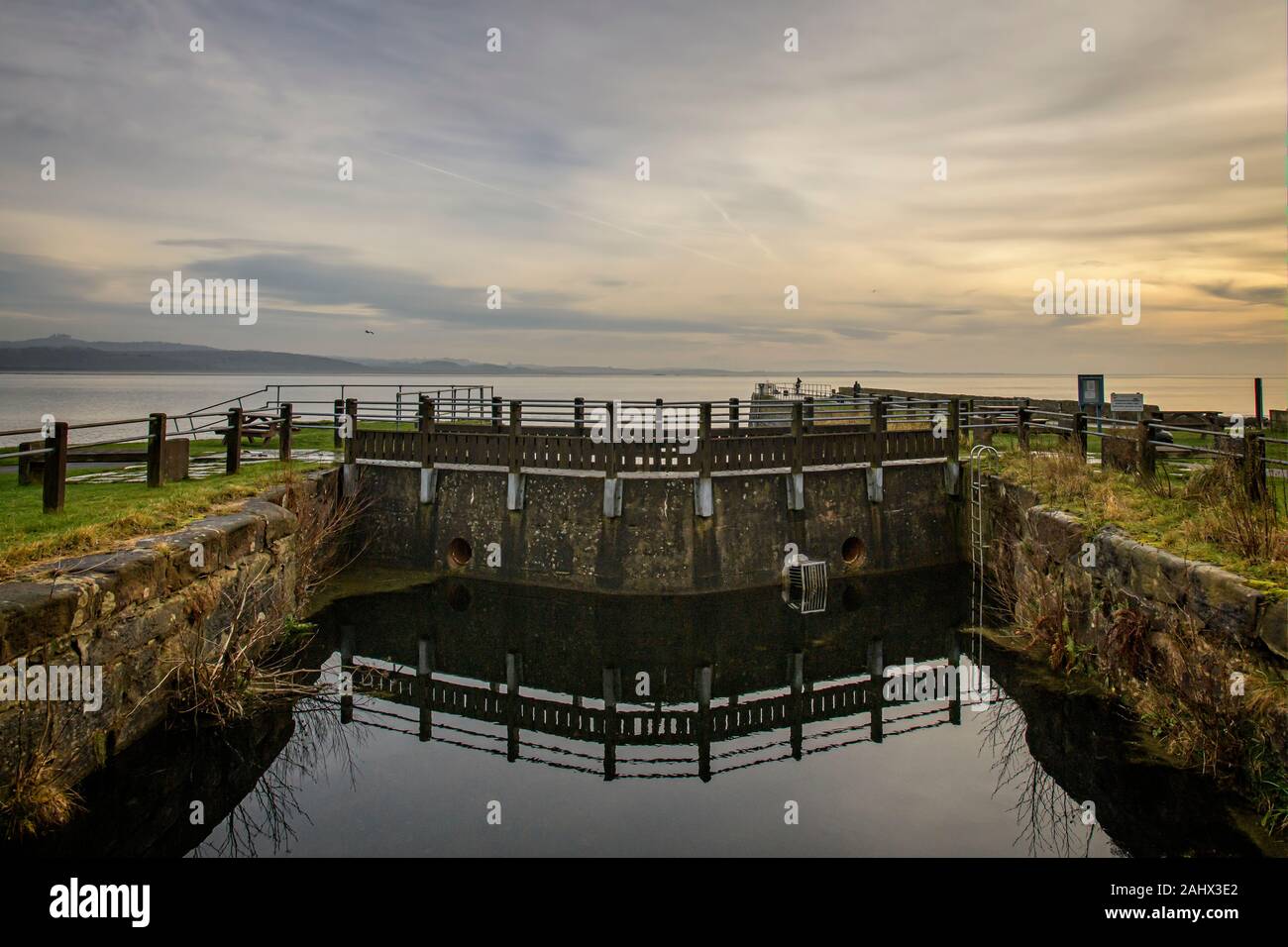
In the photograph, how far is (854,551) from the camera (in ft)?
61.4

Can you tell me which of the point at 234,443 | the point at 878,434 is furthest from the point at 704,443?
the point at 234,443

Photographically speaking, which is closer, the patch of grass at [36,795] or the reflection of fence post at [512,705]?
the patch of grass at [36,795]

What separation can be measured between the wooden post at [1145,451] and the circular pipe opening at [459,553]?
13.0m

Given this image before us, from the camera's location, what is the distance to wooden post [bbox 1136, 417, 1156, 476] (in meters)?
13.6

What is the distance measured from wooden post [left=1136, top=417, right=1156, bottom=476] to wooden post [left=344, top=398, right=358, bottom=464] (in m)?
15.7

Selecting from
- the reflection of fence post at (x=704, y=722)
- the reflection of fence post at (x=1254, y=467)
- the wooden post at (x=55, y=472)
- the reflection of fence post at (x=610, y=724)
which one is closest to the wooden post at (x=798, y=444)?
the reflection of fence post at (x=704, y=722)

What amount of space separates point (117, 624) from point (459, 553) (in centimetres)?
968

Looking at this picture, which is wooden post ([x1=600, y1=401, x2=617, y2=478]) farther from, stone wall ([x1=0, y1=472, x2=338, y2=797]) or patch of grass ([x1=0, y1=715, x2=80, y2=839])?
patch of grass ([x1=0, y1=715, x2=80, y2=839])

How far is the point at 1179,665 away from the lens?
Answer: 9.12 m

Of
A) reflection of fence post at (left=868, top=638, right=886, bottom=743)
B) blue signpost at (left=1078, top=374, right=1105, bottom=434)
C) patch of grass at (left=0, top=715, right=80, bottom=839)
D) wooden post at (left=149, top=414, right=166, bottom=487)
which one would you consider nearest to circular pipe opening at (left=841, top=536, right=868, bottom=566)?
reflection of fence post at (left=868, top=638, right=886, bottom=743)

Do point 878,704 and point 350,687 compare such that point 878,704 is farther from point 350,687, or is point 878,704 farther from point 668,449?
point 350,687

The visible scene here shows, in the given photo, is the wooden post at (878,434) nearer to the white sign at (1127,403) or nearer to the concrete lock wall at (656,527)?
the concrete lock wall at (656,527)

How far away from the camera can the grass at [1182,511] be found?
9039 mm

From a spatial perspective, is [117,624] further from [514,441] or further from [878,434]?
[878,434]
